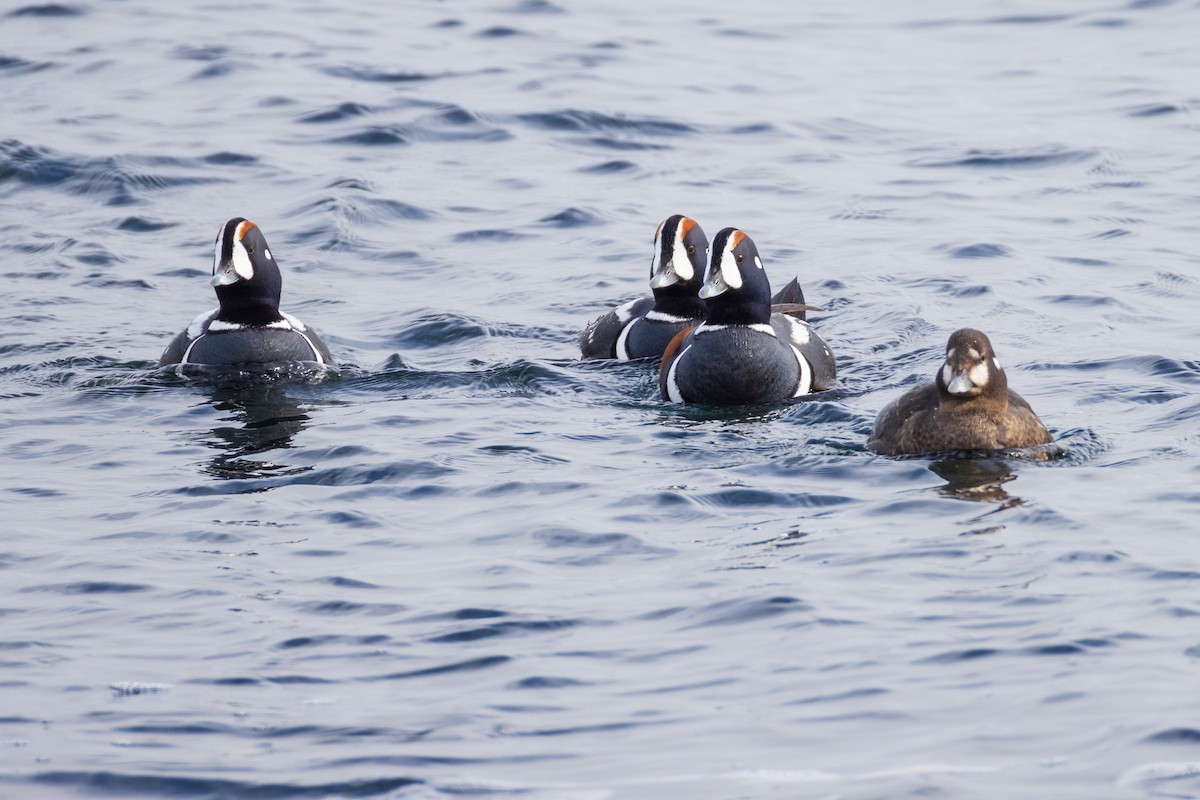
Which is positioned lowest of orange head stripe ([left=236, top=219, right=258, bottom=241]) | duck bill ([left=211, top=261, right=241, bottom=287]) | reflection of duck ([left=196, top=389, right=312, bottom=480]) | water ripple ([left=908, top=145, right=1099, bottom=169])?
reflection of duck ([left=196, top=389, right=312, bottom=480])

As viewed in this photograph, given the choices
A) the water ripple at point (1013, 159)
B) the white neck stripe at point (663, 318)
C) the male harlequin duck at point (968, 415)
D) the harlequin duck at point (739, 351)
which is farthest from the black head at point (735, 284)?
the water ripple at point (1013, 159)

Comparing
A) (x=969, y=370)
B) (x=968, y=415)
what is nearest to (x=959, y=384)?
(x=969, y=370)

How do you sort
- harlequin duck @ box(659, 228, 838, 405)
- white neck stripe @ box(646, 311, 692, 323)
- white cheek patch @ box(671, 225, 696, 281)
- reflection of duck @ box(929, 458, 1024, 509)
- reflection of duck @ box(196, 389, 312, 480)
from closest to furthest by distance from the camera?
reflection of duck @ box(929, 458, 1024, 509)
reflection of duck @ box(196, 389, 312, 480)
harlequin duck @ box(659, 228, 838, 405)
white cheek patch @ box(671, 225, 696, 281)
white neck stripe @ box(646, 311, 692, 323)

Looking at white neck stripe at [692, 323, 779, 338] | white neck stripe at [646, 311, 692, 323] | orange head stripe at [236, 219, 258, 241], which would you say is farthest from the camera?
white neck stripe at [646, 311, 692, 323]

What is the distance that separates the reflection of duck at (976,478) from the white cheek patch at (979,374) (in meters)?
0.44

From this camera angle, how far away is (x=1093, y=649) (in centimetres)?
757

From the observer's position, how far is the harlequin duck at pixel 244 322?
42.7 ft

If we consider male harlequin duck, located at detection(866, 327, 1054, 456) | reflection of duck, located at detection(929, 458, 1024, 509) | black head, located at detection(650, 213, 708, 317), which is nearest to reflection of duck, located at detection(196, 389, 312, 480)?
black head, located at detection(650, 213, 708, 317)

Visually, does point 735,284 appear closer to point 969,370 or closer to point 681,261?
point 681,261

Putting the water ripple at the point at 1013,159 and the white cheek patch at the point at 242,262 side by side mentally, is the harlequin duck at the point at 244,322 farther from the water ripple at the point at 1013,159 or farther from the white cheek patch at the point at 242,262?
the water ripple at the point at 1013,159

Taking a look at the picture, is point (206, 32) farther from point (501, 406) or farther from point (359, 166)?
point (501, 406)

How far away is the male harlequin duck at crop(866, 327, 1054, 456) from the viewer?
34.2 feet

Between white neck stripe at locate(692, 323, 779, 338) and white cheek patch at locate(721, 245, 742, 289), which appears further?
white neck stripe at locate(692, 323, 779, 338)

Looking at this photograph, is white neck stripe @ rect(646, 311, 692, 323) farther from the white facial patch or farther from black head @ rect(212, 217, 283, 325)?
black head @ rect(212, 217, 283, 325)
